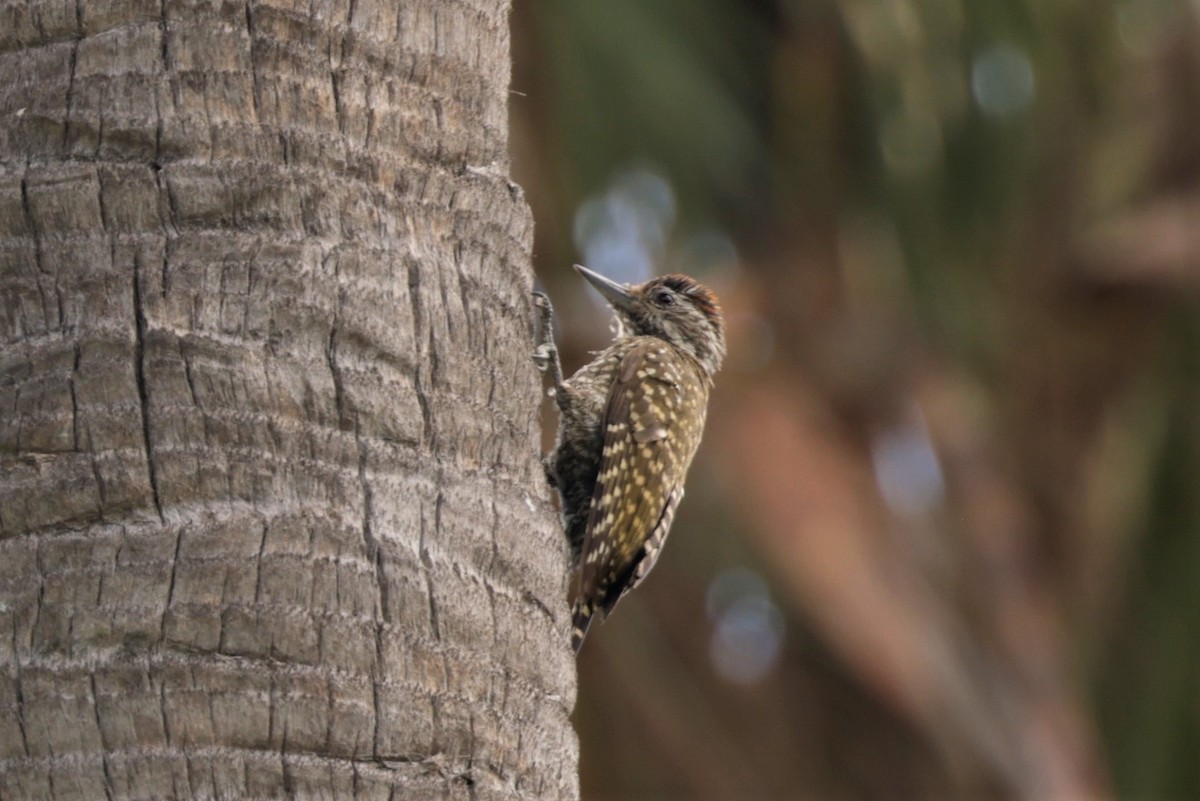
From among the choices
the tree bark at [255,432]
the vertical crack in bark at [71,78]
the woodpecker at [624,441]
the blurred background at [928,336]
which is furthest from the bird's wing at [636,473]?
the vertical crack in bark at [71,78]

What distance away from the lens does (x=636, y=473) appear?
5512 mm

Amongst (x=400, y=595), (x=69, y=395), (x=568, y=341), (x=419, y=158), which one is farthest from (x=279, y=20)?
(x=568, y=341)

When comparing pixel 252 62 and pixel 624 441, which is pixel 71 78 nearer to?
pixel 252 62

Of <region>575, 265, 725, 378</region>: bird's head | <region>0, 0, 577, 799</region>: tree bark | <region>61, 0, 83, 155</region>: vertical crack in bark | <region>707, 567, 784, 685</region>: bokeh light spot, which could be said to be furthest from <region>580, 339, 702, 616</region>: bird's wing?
<region>707, 567, 784, 685</region>: bokeh light spot

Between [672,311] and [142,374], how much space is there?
11.5 feet

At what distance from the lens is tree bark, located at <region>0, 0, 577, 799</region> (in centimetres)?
282

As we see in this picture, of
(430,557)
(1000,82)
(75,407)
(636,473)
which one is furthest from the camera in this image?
(1000,82)

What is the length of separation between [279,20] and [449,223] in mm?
484

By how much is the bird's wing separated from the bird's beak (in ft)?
1.35

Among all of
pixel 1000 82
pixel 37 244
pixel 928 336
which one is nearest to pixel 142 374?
pixel 37 244

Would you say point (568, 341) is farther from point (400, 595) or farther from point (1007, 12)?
point (400, 595)

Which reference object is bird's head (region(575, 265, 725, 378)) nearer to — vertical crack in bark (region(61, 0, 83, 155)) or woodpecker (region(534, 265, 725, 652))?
woodpecker (region(534, 265, 725, 652))

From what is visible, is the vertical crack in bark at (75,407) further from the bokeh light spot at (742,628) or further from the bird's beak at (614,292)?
the bokeh light spot at (742,628)

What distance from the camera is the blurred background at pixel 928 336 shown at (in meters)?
7.45
